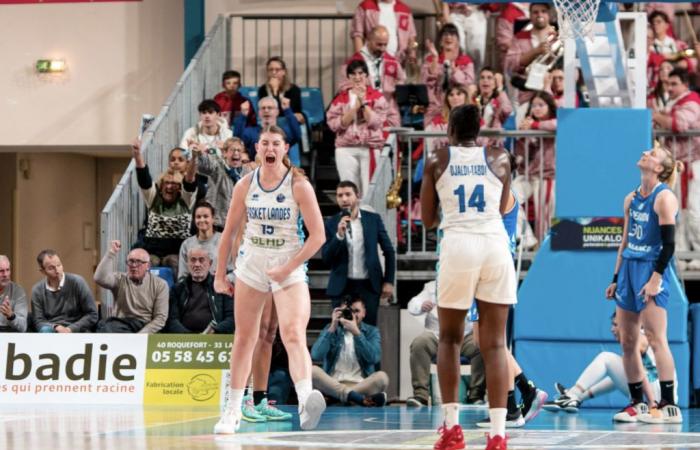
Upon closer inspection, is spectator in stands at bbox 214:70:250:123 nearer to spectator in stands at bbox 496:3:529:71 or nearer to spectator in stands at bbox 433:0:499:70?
spectator in stands at bbox 433:0:499:70

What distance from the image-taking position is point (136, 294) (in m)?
12.9

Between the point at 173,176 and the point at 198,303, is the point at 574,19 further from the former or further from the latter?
the point at 173,176

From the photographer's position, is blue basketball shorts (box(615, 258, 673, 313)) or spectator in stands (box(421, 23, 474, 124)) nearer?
blue basketball shorts (box(615, 258, 673, 313))

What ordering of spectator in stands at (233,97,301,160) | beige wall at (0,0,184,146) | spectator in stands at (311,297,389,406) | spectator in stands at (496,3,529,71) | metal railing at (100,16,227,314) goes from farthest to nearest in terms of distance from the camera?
beige wall at (0,0,184,146) < spectator in stands at (496,3,529,71) < spectator in stands at (233,97,301,160) < metal railing at (100,16,227,314) < spectator in stands at (311,297,389,406)

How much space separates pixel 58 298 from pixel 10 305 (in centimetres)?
46

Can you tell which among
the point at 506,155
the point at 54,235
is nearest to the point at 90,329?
the point at 506,155

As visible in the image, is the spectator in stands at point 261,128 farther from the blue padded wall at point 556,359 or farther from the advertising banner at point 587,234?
the blue padded wall at point 556,359

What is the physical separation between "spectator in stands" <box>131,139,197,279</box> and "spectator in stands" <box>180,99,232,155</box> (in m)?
0.67

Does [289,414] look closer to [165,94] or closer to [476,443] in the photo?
[476,443]

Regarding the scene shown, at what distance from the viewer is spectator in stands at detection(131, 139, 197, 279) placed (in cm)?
1391

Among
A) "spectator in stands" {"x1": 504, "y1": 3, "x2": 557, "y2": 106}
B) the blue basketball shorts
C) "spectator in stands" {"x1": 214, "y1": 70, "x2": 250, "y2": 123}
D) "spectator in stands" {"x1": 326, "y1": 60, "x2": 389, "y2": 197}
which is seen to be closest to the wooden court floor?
the blue basketball shorts

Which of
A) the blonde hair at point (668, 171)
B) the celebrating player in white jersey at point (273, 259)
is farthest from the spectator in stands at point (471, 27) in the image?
the celebrating player in white jersey at point (273, 259)

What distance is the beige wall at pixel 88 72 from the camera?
59.2 feet

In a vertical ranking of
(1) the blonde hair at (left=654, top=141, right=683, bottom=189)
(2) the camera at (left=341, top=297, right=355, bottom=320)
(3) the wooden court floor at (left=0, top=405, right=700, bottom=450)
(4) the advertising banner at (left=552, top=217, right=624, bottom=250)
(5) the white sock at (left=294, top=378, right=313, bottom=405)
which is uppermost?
(1) the blonde hair at (left=654, top=141, right=683, bottom=189)
